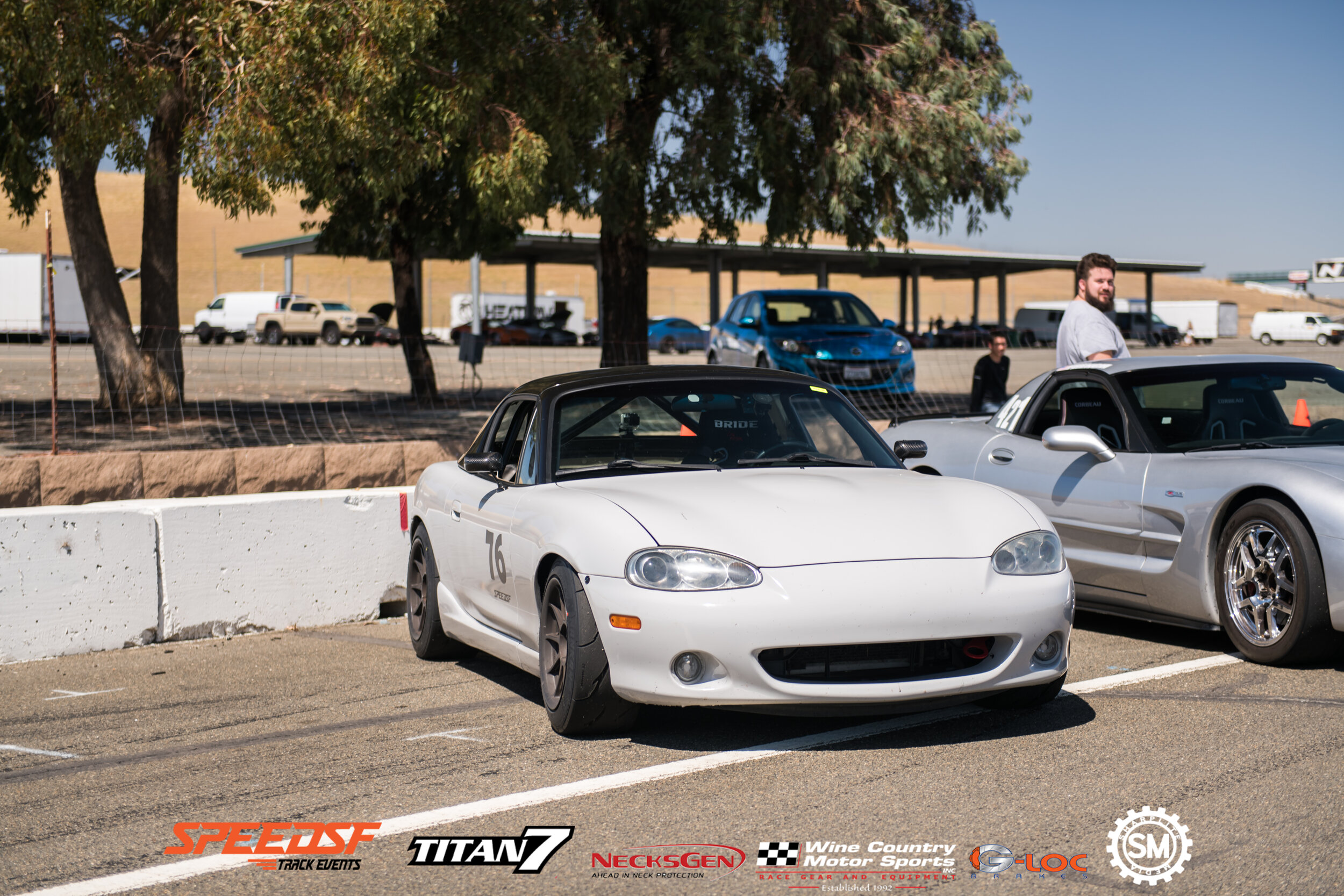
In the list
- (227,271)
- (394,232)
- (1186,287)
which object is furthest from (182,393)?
(1186,287)

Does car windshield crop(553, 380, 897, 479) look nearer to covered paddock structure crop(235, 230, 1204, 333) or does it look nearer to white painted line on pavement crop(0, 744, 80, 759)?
white painted line on pavement crop(0, 744, 80, 759)

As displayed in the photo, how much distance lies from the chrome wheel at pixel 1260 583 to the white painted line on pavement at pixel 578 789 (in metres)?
0.44

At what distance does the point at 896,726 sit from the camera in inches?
197

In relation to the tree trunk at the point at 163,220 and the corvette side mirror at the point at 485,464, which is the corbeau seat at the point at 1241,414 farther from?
the tree trunk at the point at 163,220

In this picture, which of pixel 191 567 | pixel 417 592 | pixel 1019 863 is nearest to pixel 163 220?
pixel 191 567

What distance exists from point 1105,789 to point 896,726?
0.98 metres

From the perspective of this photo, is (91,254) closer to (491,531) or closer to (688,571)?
(491,531)

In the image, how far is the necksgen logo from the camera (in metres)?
3.69

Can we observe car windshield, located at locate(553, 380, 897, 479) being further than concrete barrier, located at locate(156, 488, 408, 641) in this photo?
No

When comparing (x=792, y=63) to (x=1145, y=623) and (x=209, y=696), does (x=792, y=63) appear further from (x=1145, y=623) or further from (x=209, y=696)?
(x=209, y=696)

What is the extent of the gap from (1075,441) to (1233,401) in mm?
882

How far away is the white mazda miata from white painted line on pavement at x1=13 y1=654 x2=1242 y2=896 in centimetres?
20

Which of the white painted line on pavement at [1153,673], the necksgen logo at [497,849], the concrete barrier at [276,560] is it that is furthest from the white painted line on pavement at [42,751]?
the white painted line on pavement at [1153,673]

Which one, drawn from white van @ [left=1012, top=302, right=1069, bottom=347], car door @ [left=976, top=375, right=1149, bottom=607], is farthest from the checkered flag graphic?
white van @ [left=1012, top=302, right=1069, bottom=347]
